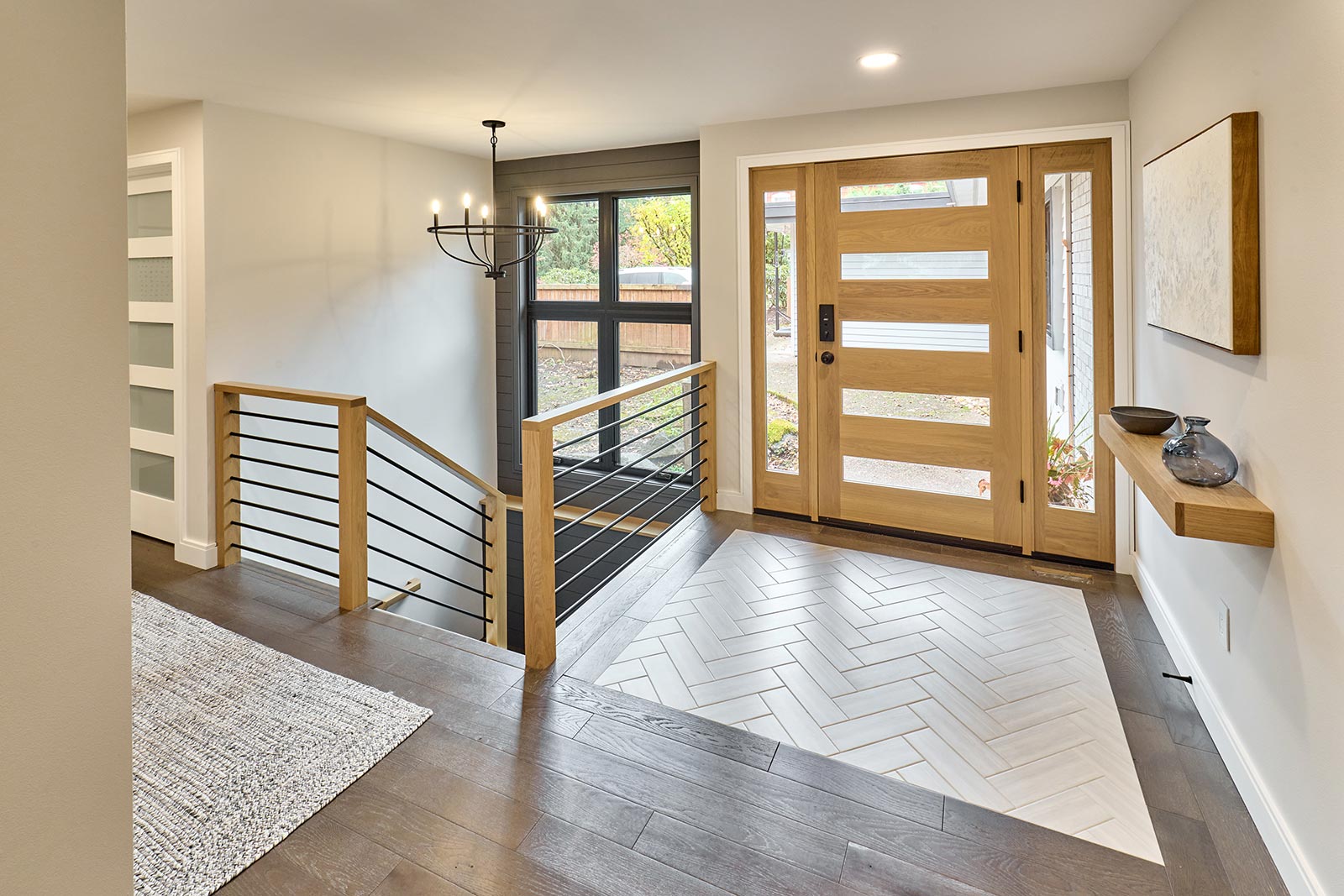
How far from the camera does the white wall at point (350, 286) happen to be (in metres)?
3.79

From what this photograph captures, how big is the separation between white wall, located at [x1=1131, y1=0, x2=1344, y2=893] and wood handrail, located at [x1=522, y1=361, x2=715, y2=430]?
2.02 metres

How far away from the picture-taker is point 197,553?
3.77m

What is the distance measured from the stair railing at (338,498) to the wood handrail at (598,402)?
0.67m

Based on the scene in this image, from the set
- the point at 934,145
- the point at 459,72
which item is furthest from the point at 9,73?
the point at 934,145

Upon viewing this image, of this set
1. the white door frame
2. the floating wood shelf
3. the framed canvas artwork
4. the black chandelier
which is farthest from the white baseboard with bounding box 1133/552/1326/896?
the white door frame

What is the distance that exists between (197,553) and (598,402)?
92.1 inches

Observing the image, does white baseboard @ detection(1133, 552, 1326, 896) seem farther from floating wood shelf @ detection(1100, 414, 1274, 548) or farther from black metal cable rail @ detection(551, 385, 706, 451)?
black metal cable rail @ detection(551, 385, 706, 451)

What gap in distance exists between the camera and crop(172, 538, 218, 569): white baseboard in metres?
3.74

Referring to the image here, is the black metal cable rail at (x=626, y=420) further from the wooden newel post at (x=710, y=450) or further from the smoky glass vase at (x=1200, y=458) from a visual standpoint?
the smoky glass vase at (x=1200, y=458)

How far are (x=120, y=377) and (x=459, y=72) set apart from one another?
268 centimetres

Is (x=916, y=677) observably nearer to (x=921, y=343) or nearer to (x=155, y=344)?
(x=921, y=343)

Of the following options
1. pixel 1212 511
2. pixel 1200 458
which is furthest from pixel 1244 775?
pixel 1200 458

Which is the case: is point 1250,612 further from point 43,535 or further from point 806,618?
point 43,535

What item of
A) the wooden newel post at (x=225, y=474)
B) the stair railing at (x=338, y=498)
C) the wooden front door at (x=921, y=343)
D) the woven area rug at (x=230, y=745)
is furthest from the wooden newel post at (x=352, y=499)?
the wooden front door at (x=921, y=343)
